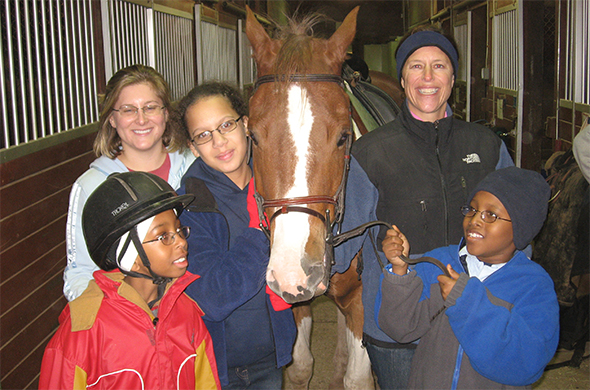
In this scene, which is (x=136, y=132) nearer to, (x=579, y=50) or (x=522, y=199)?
(x=522, y=199)

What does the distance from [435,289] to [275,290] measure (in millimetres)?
500

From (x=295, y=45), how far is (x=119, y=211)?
2.79ft

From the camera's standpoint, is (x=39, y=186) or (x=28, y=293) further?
(x=39, y=186)

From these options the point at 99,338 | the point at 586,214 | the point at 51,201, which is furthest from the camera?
the point at 586,214

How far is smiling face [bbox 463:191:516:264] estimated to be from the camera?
125cm

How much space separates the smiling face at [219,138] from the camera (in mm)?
1543

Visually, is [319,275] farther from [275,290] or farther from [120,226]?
[120,226]

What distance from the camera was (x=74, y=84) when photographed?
9.20 ft

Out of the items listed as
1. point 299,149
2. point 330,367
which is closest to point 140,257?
point 299,149

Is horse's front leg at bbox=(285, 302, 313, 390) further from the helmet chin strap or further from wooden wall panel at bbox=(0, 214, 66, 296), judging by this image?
wooden wall panel at bbox=(0, 214, 66, 296)

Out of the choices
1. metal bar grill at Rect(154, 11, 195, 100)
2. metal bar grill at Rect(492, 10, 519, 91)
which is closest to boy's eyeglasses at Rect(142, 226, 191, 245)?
metal bar grill at Rect(154, 11, 195, 100)

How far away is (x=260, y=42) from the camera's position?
1.68 m

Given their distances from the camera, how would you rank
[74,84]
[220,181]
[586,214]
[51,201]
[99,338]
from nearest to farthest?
1. [99,338]
2. [220,181]
3. [51,201]
4. [586,214]
5. [74,84]

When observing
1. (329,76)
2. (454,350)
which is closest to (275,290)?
(454,350)
